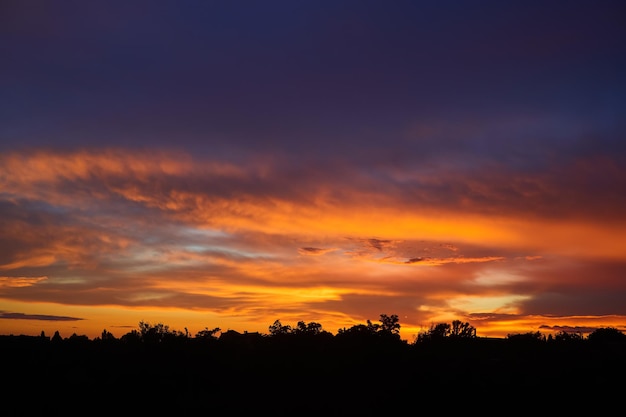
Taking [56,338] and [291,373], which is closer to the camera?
[291,373]

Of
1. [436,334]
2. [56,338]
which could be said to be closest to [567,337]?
[436,334]

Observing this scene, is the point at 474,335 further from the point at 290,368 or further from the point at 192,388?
the point at 192,388

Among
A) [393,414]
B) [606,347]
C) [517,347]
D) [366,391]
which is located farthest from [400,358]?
[606,347]

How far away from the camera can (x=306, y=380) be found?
3334 cm

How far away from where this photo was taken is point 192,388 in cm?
3158

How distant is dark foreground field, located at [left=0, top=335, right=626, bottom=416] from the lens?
2881cm

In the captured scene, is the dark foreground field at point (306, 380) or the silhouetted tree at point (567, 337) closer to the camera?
the dark foreground field at point (306, 380)

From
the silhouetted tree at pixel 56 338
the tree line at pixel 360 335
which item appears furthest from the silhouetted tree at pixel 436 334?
the silhouetted tree at pixel 56 338

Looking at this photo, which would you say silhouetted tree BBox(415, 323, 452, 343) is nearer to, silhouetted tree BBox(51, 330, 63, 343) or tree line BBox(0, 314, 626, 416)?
tree line BBox(0, 314, 626, 416)

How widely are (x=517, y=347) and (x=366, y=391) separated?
17.5m

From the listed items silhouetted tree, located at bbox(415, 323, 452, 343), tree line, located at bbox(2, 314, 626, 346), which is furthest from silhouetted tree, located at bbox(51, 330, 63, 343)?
silhouetted tree, located at bbox(415, 323, 452, 343)

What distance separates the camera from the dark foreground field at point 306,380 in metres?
28.8

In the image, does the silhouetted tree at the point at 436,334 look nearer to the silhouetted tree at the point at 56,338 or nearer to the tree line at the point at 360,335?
the tree line at the point at 360,335

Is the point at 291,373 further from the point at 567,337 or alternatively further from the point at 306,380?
the point at 567,337
